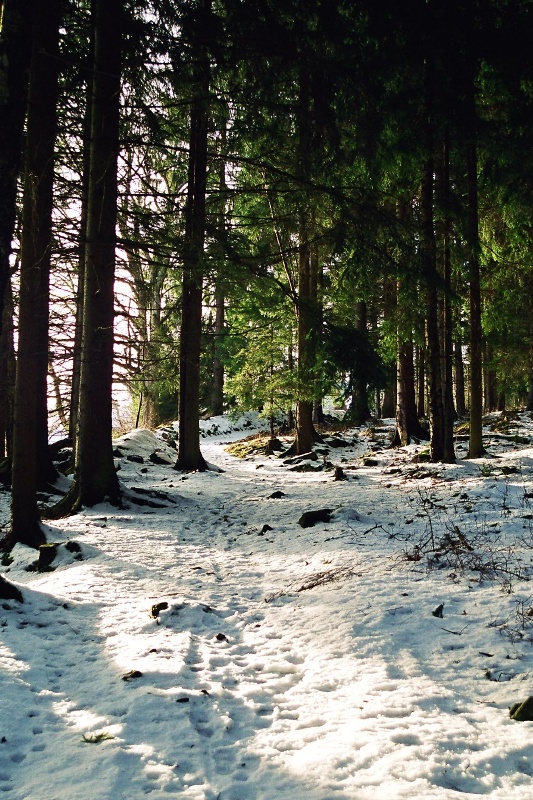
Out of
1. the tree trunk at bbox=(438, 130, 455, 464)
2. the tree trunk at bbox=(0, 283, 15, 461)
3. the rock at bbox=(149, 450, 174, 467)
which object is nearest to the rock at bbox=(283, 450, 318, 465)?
the rock at bbox=(149, 450, 174, 467)

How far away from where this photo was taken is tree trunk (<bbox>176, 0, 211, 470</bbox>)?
924 centimetres

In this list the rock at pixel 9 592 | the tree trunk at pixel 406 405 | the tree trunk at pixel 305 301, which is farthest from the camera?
the tree trunk at pixel 406 405

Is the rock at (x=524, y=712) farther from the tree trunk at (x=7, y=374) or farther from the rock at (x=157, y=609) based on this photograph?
the tree trunk at (x=7, y=374)

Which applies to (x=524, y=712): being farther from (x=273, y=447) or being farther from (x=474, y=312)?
(x=273, y=447)

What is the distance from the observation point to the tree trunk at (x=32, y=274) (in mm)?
5781

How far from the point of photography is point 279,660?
3547 mm

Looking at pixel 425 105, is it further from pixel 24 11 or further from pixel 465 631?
pixel 465 631

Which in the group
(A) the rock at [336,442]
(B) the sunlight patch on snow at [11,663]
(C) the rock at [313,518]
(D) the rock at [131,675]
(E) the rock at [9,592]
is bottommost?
(D) the rock at [131,675]

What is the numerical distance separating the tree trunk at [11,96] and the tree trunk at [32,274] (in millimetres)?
1369

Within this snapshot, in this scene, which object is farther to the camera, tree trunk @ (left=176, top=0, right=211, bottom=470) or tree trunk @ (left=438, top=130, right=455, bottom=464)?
tree trunk @ (left=438, top=130, right=455, bottom=464)

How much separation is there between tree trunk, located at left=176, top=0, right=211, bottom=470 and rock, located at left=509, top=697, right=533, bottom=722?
7.94m

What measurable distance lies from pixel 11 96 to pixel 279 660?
493cm

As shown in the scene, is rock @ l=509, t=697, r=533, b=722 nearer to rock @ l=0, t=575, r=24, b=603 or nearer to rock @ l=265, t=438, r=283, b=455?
rock @ l=0, t=575, r=24, b=603

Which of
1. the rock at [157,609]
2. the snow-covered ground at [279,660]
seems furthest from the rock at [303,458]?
the rock at [157,609]
